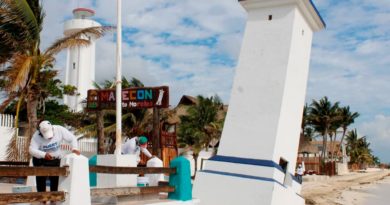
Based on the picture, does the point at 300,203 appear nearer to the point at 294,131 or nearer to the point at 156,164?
the point at 294,131

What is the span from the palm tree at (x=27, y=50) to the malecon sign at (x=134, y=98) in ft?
5.86

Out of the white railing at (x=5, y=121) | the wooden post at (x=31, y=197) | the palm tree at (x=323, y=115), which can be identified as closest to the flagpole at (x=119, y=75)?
the wooden post at (x=31, y=197)

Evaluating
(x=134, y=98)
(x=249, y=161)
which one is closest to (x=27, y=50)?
(x=134, y=98)

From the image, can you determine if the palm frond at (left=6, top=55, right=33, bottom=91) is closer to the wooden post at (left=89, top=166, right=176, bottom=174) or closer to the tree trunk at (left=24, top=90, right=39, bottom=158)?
the tree trunk at (left=24, top=90, right=39, bottom=158)

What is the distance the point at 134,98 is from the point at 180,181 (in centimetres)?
623

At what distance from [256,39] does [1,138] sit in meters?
11.6

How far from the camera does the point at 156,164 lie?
32.4ft

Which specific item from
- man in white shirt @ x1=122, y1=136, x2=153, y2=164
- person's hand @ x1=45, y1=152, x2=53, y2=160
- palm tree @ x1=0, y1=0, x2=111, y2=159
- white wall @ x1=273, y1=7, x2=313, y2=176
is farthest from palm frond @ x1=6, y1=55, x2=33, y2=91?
white wall @ x1=273, y1=7, x2=313, y2=176

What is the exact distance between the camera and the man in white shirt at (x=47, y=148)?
261 inches

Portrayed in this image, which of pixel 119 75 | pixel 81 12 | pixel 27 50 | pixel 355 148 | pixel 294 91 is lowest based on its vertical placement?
pixel 355 148

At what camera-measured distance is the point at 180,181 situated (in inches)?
336

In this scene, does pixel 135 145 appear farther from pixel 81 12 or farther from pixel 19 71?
pixel 81 12

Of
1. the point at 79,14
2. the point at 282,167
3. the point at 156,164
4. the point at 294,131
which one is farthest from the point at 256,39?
the point at 79,14

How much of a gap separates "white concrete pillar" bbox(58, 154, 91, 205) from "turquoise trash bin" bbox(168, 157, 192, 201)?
8.17ft
